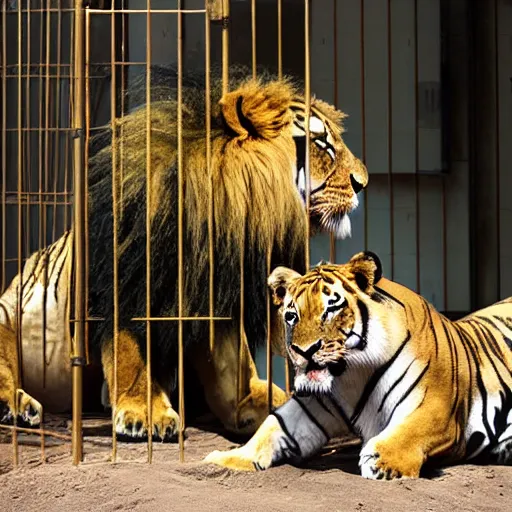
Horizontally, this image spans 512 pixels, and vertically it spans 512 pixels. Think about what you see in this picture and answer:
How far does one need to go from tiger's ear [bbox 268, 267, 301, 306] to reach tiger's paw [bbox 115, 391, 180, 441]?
24.2 inches

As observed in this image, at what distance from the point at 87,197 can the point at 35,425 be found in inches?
37.5

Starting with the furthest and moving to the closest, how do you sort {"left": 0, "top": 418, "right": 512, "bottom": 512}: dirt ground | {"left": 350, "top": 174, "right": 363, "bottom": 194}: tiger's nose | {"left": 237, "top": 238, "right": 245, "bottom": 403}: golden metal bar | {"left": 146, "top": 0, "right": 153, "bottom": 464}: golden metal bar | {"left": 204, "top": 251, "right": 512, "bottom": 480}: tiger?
{"left": 350, "top": 174, "right": 363, "bottom": 194}: tiger's nose
{"left": 237, "top": 238, "right": 245, "bottom": 403}: golden metal bar
{"left": 146, "top": 0, "right": 153, "bottom": 464}: golden metal bar
{"left": 204, "top": 251, "right": 512, "bottom": 480}: tiger
{"left": 0, "top": 418, "right": 512, "bottom": 512}: dirt ground

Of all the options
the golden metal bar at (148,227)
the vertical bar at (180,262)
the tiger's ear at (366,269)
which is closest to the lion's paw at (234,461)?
the vertical bar at (180,262)

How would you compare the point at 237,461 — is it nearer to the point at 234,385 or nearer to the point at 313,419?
the point at 313,419

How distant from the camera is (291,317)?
4156 mm

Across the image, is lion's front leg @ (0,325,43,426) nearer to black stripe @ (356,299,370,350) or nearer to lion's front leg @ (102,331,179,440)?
lion's front leg @ (102,331,179,440)

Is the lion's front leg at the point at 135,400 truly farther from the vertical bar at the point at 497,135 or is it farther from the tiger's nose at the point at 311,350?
the vertical bar at the point at 497,135

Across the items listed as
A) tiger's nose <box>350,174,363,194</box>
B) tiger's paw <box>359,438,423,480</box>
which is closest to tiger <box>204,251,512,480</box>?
tiger's paw <box>359,438,423,480</box>

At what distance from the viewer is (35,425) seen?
480 cm

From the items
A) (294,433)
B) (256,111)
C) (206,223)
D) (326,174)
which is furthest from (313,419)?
(256,111)

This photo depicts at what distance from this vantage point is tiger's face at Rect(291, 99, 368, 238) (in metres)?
4.60

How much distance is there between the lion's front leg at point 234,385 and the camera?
181 inches

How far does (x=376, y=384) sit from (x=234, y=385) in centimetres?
76

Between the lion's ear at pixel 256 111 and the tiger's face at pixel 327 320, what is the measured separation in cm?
67
